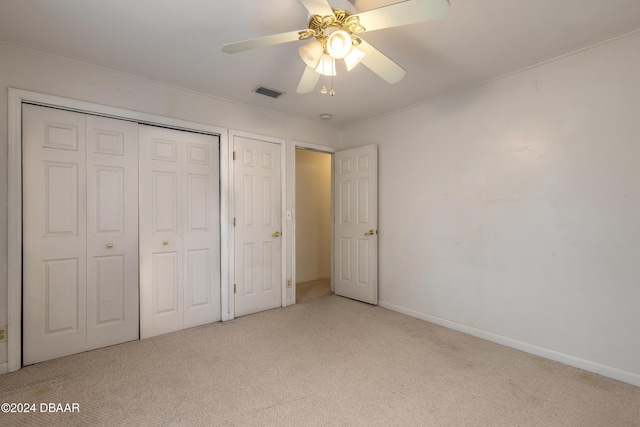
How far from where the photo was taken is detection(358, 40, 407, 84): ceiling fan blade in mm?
1786

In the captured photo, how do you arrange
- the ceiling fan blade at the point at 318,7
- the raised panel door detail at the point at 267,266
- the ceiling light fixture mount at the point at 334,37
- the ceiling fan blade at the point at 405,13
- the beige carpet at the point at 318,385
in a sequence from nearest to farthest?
the ceiling fan blade at the point at 405,13, the ceiling fan blade at the point at 318,7, the ceiling light fixture mount at the point at 334,37, the beige carpet at the point at 318,385, the raised panel door detail at the point at 267,266

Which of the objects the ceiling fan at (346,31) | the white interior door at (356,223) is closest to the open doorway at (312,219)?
the white interior door at (356,223)

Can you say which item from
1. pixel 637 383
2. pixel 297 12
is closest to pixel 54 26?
pixel 297 12

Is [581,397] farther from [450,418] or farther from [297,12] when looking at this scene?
[297,12]

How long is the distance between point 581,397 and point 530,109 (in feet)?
7.32

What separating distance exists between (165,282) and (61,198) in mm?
1143

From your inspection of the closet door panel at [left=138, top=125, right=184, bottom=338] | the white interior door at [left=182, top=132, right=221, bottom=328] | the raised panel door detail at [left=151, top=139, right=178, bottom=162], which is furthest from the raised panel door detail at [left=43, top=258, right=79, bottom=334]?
the raised panel door detail at [left=151, top=139, right=178, bottom=162]

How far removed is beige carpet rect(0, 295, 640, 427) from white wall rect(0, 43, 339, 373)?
85 centimetres

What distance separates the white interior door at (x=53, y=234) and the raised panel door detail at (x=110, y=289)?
0.34ft

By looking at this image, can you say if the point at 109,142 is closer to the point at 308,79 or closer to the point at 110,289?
the point at 110,289

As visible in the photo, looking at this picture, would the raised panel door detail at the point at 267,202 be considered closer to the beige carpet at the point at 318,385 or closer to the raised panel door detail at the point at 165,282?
the raised panel door detail at the point at 165,282

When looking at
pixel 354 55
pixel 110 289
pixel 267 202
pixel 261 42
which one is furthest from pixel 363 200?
pixel 110 289

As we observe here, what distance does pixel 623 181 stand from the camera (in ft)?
7.00

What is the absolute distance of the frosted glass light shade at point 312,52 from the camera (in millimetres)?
1796
